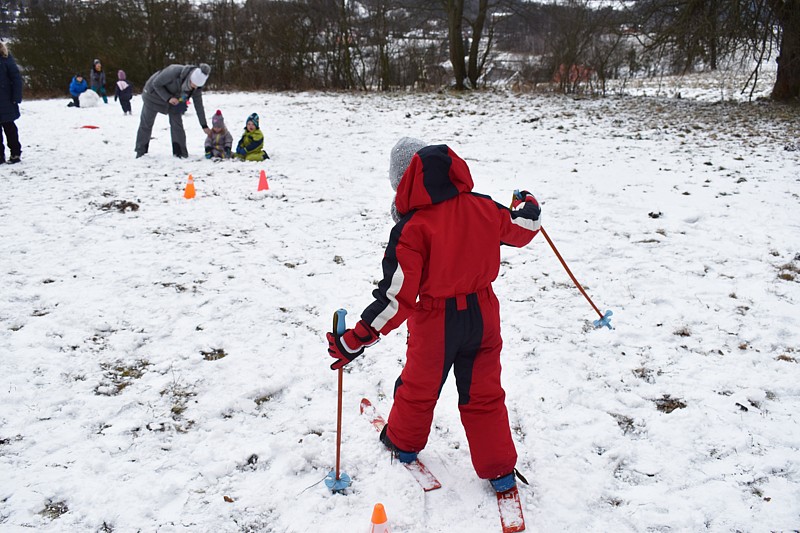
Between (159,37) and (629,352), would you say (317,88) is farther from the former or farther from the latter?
(629,352)

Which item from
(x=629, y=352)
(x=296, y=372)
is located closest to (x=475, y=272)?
(x=296, y=372)

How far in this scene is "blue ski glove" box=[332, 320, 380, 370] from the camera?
2295mm

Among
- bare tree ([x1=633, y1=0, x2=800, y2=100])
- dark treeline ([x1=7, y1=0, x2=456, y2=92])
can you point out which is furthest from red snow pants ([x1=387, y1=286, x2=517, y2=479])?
dark treeline ([x1=7, y1=0, x2=456, y2=92])

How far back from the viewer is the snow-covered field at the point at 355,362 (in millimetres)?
2523

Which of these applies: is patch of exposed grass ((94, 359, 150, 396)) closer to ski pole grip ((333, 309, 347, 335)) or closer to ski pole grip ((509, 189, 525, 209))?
ski pole grip ((333, 309, 347, 335))

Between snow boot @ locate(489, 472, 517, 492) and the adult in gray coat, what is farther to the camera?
the adult in gray coat

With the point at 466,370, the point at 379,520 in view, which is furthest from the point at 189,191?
the point at 379,520

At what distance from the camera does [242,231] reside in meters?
5.88

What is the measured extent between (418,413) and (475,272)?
808 mm

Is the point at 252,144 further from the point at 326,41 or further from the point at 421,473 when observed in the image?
the point at 326,41

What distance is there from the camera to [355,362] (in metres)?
3.69

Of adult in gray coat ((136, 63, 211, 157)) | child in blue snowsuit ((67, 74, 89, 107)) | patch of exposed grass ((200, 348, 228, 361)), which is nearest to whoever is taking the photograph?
patch of exposed grass ((200, 348, 228, 361))

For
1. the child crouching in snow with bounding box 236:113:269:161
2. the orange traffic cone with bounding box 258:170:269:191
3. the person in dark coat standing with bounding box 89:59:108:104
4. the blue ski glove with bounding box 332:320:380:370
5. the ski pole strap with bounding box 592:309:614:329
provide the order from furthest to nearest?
1. the person in dark coat standing with bounding box 89:59:108:104
2. the child crouching in snow with bounding box 236:113:269:161
3. the orange traffic cone with bounding box 258:170:269:191
4. the ski pole strap with bounding box 592:309:614:329
5. the blue ski glove with bounding box 332:320:380:370

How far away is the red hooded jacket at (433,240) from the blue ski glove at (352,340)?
0.04m
